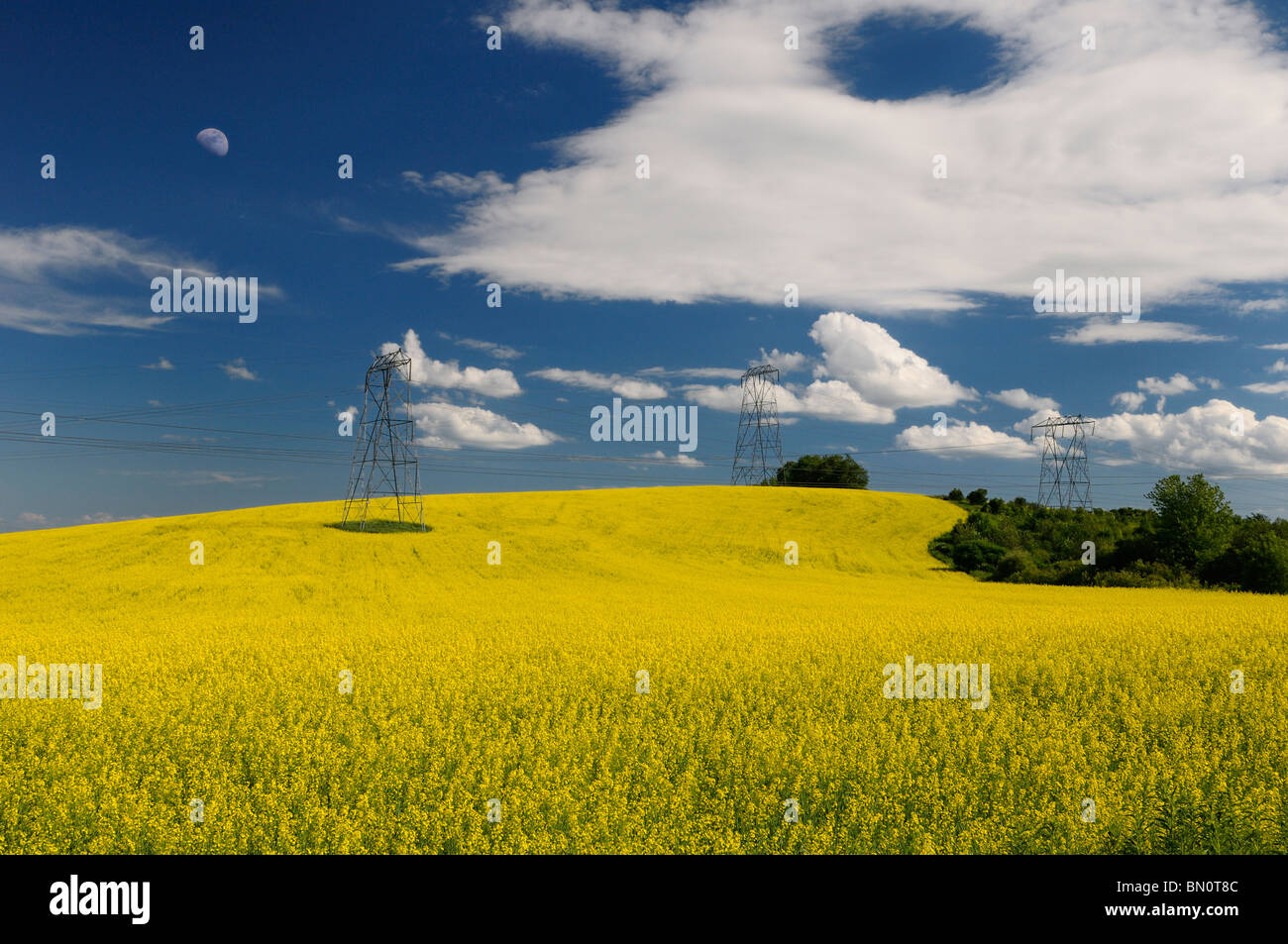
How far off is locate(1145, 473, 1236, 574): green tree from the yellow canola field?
53.4 feet

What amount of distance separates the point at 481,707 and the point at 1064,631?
15.4 meters

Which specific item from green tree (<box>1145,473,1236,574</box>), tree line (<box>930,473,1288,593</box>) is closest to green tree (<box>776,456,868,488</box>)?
tree line (<box>930,473,1288,593</box>)

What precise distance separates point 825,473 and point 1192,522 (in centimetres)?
4750

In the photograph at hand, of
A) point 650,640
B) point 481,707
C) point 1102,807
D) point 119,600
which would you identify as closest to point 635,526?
point 119,600

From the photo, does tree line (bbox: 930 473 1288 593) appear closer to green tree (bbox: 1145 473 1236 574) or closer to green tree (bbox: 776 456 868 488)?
green tree (bbox: 1145 473 1236 574)

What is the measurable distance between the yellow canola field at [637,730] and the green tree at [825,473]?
59.4 metres

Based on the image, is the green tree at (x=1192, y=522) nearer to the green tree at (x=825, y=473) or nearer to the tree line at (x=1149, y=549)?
the tree line at (x=1149, y=549)

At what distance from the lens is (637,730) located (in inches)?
413

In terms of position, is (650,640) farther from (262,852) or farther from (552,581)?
(552,581)

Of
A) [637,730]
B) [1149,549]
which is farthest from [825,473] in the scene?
[637,730]

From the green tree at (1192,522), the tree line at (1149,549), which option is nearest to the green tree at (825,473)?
the tree line at (1149,549)
